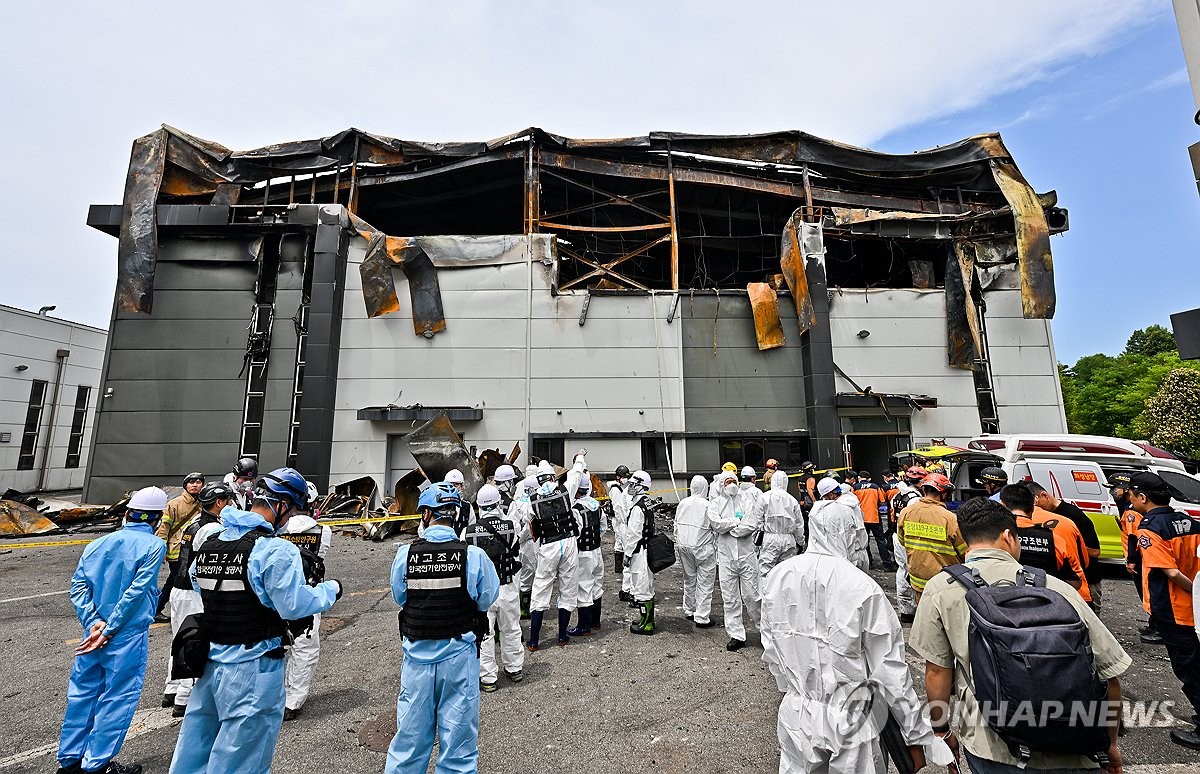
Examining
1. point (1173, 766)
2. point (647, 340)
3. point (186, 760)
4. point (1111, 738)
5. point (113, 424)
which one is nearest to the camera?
point (1111, 738)

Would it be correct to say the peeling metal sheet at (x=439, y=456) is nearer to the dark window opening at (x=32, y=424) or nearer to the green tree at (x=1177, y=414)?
the dark window opening at (x=32, y=424)

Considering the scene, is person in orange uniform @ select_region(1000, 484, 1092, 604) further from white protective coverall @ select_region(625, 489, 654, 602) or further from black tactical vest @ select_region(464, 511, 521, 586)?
black tactical vest @ select_region(464, 511, 521, 586)

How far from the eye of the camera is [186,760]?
2.89m

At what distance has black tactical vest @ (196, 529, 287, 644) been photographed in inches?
115

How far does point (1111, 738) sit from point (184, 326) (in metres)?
20.4

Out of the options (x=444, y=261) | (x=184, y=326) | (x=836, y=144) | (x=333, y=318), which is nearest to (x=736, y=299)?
(x=836, y=144)

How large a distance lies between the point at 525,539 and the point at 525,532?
38cm

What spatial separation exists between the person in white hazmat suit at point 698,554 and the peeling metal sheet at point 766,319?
10.4m

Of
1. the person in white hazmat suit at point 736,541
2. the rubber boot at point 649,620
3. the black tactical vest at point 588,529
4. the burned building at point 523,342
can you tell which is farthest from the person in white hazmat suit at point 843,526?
the burned building at point 523,342

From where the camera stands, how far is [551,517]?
6.18 m

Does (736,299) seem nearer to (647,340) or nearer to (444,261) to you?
(647,340)

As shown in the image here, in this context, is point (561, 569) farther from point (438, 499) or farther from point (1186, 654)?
point (1186, 654)

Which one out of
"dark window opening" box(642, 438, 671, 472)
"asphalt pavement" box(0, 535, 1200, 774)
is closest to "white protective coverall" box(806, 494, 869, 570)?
"asphalt pavement" box(0, 535, 1200, 774)

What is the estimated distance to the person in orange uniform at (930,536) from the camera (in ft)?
16.1
